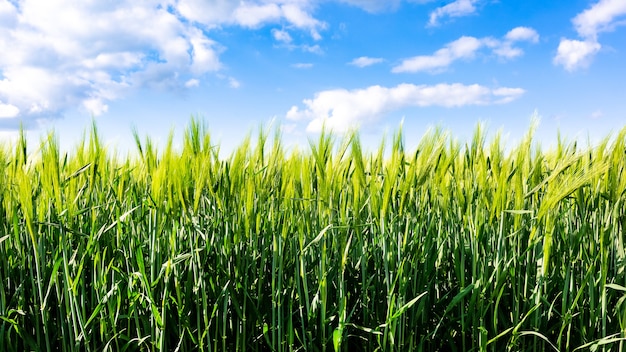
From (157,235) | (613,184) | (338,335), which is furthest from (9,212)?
(613,184)

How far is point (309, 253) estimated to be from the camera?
1731mm

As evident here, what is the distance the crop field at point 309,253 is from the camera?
5.00 ft

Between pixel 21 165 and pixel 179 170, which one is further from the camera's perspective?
pixel 21 165

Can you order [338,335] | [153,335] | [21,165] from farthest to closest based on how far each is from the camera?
[21,165]
[153,335]
[338,335]

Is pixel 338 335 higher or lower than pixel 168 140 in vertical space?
lower

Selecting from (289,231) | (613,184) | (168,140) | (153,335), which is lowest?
(153,335)

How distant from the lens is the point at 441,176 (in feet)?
5.54

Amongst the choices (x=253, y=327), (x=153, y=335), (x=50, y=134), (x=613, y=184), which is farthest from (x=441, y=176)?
(x=50, y=134)

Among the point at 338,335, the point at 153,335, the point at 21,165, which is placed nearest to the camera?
the point at 338,335

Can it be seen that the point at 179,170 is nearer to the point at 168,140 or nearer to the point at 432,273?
the point at 168,140

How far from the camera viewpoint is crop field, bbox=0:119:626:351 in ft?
5.00

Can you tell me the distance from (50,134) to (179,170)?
58cm

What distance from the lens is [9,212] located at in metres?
1.67

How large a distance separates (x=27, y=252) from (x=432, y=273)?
4.52ft
